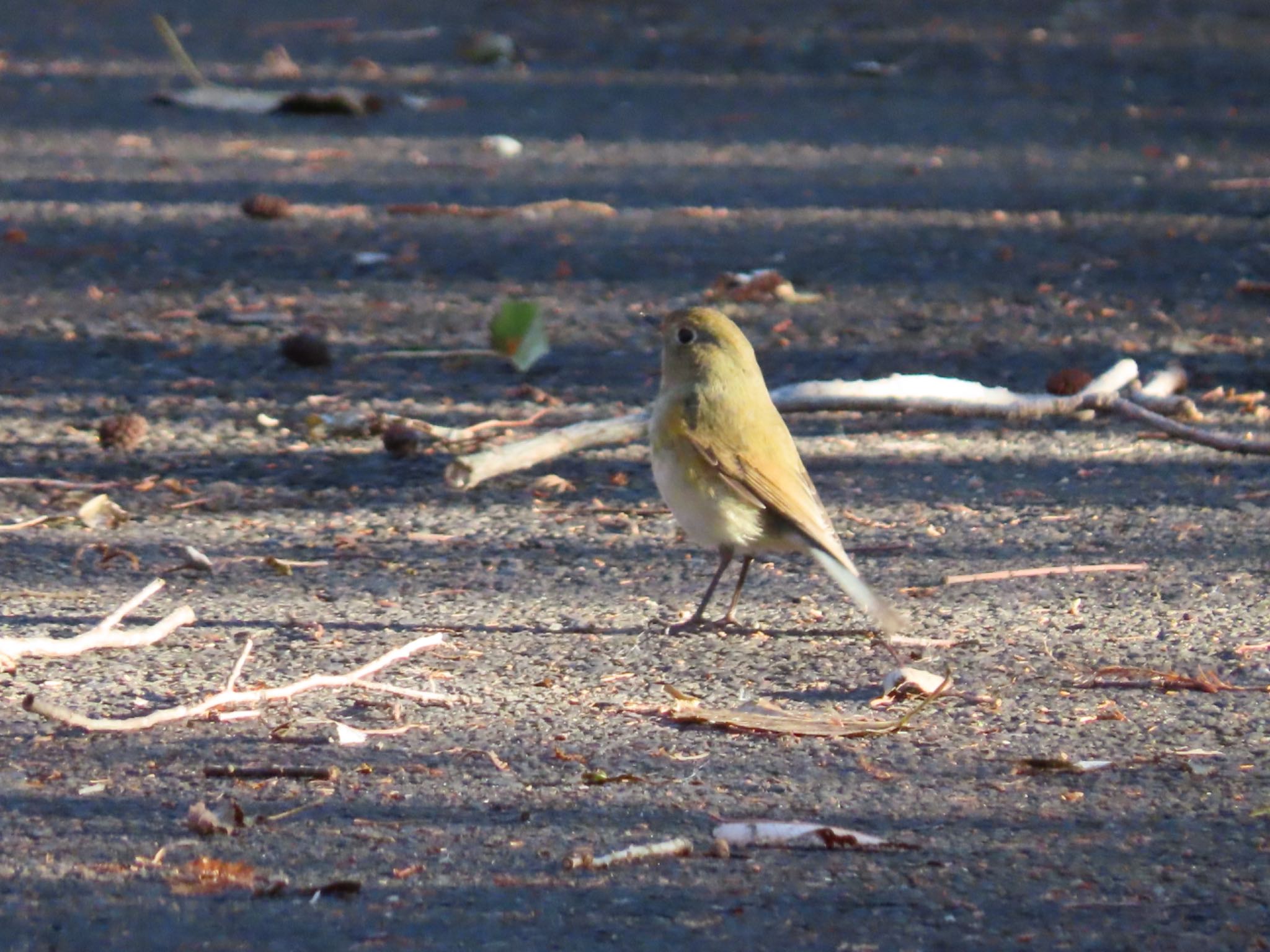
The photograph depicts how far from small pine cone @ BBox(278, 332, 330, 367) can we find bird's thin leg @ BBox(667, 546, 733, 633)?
2.50 meters

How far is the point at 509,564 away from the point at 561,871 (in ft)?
5.85

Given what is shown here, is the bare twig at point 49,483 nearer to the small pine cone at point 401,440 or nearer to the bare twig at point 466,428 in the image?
the small pine cone at point 401,440

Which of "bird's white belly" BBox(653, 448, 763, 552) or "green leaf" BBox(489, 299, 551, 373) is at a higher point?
"bird's white belly" BBox(653, 448, 763, 552)

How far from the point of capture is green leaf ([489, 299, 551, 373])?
6.26m

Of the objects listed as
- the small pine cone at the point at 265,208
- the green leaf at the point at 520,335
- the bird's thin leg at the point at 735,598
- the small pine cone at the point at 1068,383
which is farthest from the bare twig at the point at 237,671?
the small pine cone at the point at 265,208

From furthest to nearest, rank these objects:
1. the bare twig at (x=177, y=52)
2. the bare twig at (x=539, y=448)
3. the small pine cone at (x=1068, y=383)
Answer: the bare twig at (x=177, y=52)
the small pine cone at (x=1068, y=383)
the bare twig at (x=539, y=448)

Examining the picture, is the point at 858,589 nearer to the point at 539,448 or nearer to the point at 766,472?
the point at 766,472

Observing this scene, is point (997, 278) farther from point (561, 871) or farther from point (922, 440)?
point (561, 871)

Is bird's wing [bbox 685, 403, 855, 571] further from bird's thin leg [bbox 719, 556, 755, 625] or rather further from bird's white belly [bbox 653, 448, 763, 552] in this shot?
bird's thin leg [bbox 719, 556, 755, 625]

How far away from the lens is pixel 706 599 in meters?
3.98

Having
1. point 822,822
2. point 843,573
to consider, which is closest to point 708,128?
point 843,573

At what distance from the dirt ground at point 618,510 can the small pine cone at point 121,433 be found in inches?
3.8

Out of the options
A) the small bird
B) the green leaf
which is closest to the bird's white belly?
the small bird

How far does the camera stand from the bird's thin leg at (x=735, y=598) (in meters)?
4.04
